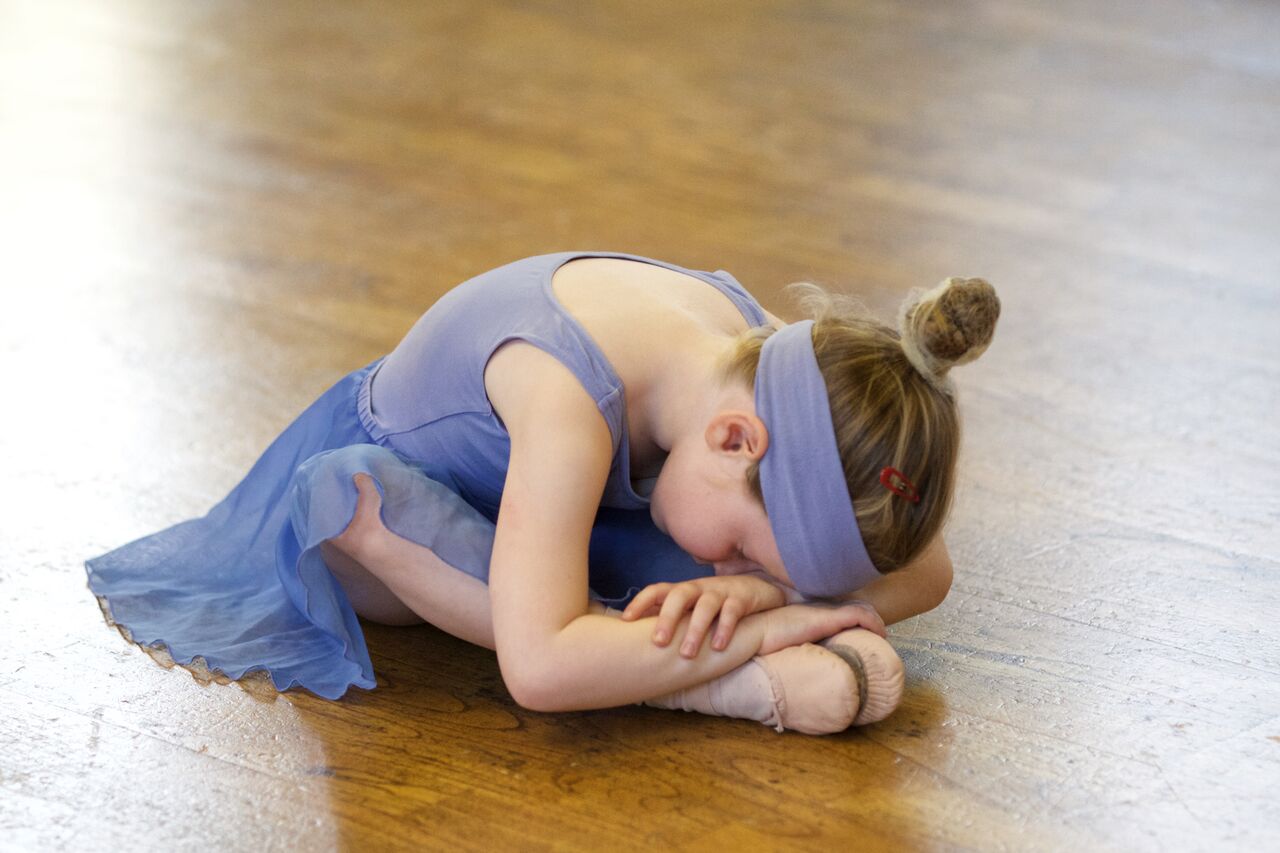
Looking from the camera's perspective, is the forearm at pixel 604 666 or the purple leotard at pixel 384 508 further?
the purple leotard at pixel 384 508

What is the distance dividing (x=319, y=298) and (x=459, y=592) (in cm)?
89

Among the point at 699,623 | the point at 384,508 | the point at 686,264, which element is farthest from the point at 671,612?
the point at 686,264

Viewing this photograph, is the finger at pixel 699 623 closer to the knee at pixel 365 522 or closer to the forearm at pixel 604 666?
the forearm at pixel 604 666

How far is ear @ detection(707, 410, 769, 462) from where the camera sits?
102 cm

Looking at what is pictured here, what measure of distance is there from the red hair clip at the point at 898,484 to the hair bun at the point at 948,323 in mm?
73

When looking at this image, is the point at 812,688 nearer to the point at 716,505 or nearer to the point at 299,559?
the point at 716,505

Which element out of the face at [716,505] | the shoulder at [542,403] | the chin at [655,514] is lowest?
the chin at [655,514]

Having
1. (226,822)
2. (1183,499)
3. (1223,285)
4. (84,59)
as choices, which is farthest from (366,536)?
(84,59)

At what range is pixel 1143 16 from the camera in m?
3.96

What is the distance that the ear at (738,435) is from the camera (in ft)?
3.34

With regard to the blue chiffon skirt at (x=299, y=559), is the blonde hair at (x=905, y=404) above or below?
above

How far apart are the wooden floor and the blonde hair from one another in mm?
182

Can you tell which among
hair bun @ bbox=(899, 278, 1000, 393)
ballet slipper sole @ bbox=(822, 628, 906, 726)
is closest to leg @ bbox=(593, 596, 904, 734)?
ballet slipper sole @ bbox=(822, 628, 906, 726)

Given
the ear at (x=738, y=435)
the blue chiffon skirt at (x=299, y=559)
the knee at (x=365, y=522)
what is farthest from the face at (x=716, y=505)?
the knee at (x=365, y=522)
